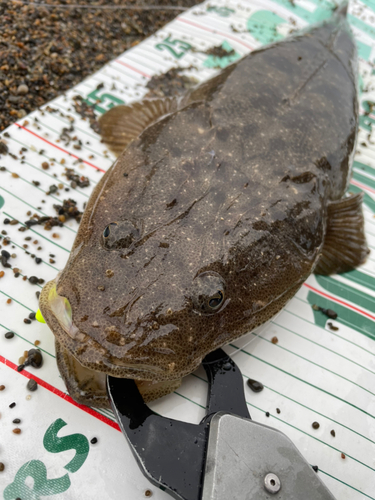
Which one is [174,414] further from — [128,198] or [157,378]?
[128,198]

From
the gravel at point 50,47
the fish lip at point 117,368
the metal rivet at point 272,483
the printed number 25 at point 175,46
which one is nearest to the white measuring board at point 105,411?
the gravel at point 50,47

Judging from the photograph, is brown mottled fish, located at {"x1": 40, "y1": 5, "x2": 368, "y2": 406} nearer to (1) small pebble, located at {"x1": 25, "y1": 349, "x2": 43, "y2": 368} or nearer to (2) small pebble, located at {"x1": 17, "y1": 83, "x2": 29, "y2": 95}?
(1) small pebble, located at {"x1": 25, "y1": 349, "x2": 43, "y2": 368}

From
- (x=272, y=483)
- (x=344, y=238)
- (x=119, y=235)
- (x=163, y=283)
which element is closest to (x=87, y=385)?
(x=163, y=283)

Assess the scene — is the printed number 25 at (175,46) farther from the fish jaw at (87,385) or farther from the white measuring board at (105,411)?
the fish jaw at (87,385)

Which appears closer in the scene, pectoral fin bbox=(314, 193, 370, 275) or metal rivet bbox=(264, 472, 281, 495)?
Answer: metal rivet bbox=(264, 472, 281, 495)

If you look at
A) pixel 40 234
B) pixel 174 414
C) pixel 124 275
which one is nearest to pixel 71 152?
pixel 40 234

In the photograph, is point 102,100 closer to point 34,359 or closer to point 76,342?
point 34,359

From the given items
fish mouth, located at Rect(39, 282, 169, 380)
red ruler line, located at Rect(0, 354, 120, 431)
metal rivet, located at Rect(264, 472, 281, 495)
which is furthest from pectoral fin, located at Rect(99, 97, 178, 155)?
metal rivet, located at Rect(264, 472, 281, 495)
